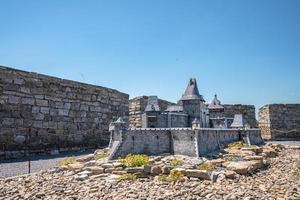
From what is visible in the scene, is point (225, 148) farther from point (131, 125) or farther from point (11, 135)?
point (11, 135)

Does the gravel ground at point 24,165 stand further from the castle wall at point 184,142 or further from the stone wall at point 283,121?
the stone wall at point 283,121

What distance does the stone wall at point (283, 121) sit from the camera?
85.3 ft

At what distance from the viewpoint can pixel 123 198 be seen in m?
8.62

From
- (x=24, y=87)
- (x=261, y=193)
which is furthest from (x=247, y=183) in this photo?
(x=24, y=87)

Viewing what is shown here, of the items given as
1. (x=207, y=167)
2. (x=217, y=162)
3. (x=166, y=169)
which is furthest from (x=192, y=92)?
(x=166, y=169)

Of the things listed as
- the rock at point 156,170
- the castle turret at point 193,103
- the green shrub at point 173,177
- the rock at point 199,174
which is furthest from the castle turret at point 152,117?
the rock at point 199,174

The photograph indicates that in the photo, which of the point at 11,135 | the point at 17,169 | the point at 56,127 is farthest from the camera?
the point at 56,127

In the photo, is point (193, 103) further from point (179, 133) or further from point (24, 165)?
point (24, 165)

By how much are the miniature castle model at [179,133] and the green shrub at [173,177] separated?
2.55m

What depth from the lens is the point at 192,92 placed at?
17500mm

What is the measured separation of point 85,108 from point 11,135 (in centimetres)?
510

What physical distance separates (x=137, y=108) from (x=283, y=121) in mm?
13930

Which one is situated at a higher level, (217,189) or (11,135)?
(11,135)

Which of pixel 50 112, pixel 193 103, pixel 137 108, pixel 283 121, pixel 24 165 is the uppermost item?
pixel 137 108
